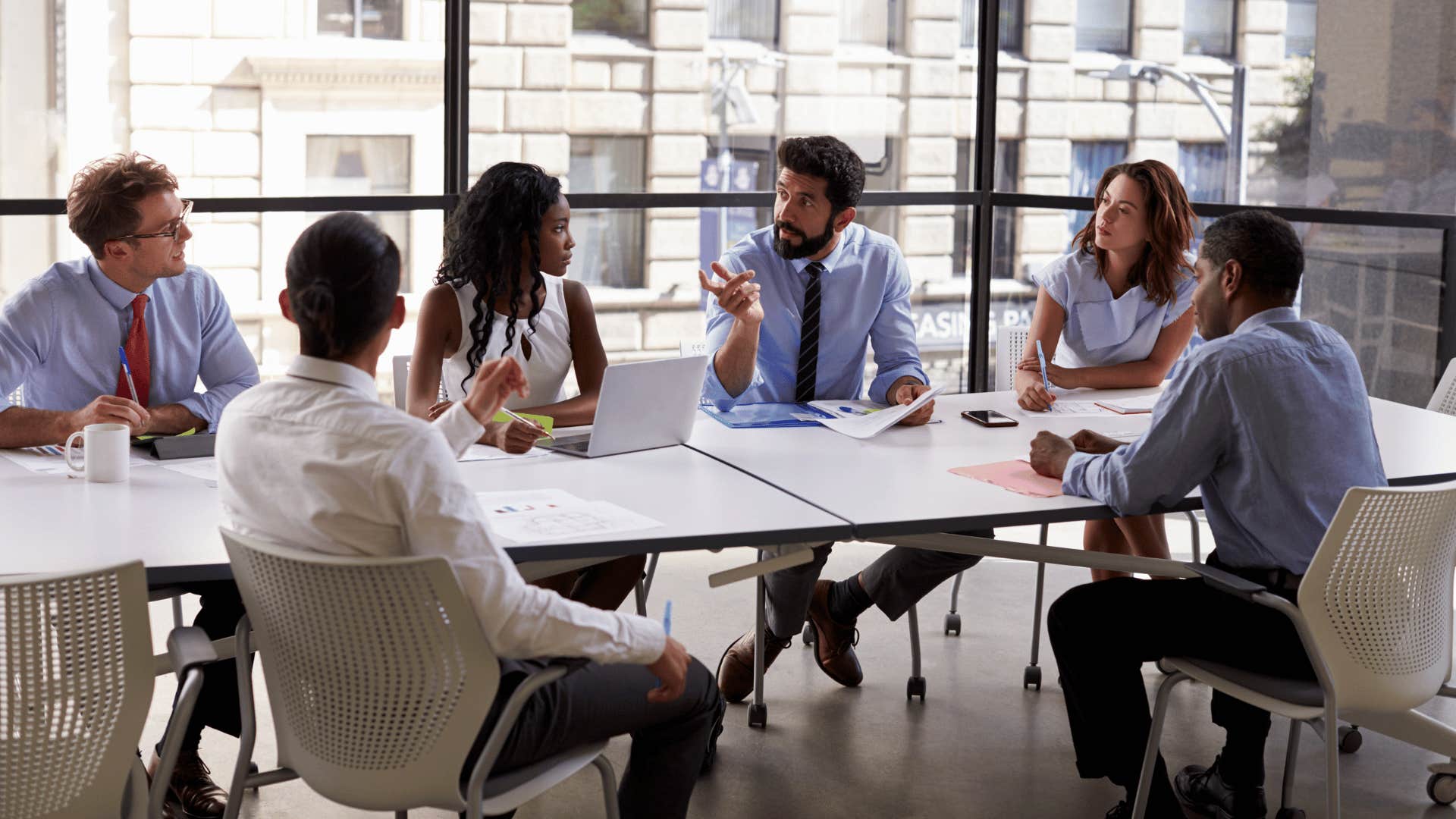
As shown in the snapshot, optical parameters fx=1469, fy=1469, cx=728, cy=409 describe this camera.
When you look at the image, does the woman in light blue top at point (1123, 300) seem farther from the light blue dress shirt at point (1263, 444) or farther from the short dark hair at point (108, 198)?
the short dark hair at point (108, 198)

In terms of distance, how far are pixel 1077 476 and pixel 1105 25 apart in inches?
172

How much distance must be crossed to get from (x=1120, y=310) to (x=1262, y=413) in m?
1.38

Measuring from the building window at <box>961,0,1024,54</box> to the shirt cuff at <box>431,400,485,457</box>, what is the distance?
4.33 metres

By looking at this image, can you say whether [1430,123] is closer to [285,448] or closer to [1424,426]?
[1424,426]

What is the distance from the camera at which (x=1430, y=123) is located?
549 cm

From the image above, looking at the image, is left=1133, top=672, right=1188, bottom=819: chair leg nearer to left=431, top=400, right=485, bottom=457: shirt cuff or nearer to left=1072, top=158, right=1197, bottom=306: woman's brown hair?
left=431, top=400, right=485, bottom=457: shirt cuff

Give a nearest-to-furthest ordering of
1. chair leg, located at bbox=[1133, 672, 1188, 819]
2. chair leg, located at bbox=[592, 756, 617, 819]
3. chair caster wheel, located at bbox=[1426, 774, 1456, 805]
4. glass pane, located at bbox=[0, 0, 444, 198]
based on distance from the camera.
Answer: chair leg, located at bbox=[592, 756, 617, 819] → chair leg, located at bbox=[1133, 672, 1188, 819] → chair caster wheel, located at bbox=[1426, 774, 1456, 805] → glass pane, located at bbox=[0, 0, 444, 198]

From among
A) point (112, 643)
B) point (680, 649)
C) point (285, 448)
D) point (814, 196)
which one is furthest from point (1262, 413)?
point (112, 643)

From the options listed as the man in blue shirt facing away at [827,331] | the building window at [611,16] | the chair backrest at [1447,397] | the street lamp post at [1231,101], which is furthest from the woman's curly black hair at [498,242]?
the street lamp post at [1231,101]

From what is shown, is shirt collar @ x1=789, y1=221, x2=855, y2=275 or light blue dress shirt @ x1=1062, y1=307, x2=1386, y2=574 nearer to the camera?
light blue dress shirt @ x1=1062, y1=307, x2=1386, y2=574

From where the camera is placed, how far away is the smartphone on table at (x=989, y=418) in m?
3.49

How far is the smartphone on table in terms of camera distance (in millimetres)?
3486

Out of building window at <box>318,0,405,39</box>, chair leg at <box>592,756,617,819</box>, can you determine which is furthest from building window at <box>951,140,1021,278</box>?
chair leg at <box>592,756,617,819</box>

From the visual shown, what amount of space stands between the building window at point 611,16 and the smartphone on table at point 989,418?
3.69 meters
